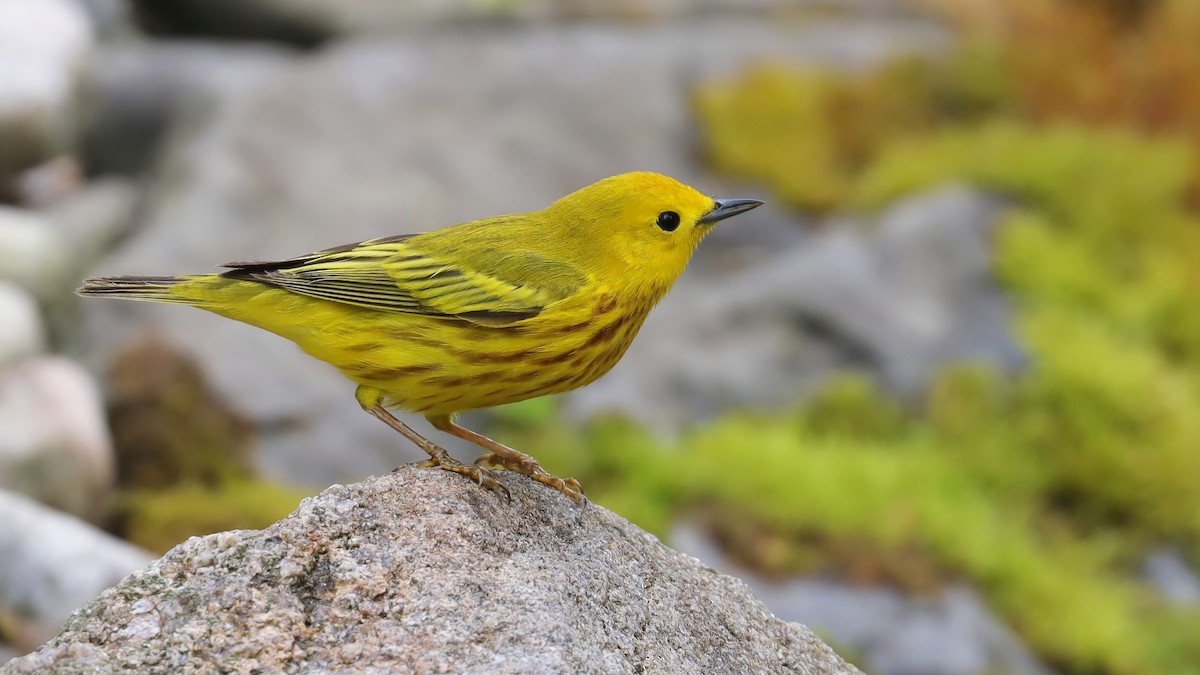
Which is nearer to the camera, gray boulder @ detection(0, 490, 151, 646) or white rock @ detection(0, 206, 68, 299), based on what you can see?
gray boulder @ detection(0, 490, 151, 646)

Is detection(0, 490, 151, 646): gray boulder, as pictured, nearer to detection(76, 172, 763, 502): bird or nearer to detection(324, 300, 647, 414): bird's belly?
detection(76, 172, 763, 502): bird

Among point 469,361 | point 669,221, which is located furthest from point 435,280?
point 669,221

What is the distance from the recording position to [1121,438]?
9484 millimetres

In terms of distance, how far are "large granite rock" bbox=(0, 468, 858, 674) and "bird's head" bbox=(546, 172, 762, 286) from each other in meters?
1.25

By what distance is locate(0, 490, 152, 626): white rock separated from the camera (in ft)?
19.7

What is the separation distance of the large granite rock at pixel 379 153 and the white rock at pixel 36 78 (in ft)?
3.41

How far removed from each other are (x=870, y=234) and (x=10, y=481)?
7.38 m

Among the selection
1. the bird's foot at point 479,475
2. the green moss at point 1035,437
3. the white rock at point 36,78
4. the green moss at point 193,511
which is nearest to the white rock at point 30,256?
the white rock at point 36,78

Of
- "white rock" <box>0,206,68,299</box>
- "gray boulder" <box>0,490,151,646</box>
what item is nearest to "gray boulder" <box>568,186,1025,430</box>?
"white rock" <box>0,206,68,299</box>

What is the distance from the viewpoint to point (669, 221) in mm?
4613

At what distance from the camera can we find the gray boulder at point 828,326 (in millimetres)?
9977

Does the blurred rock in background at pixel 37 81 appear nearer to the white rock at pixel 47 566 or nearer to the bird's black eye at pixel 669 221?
the white rock at pixel 47 566

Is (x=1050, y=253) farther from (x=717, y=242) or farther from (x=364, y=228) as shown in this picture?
(x=364, y=228)

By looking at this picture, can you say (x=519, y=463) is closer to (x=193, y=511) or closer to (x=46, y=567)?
(x=46, y=567)
